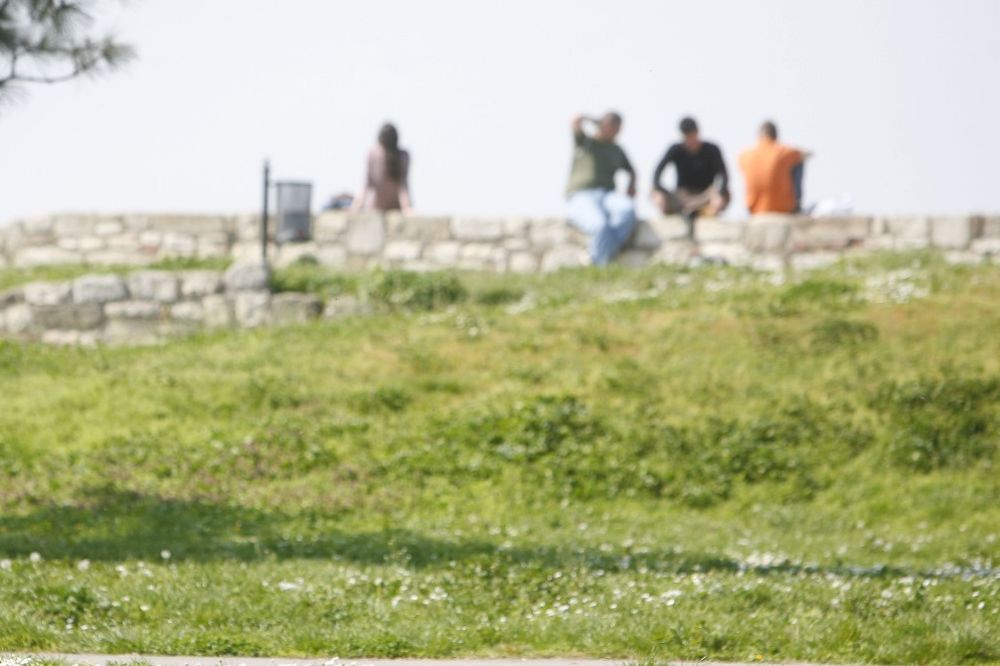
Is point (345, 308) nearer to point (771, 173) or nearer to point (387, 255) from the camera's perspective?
point (387, 255)

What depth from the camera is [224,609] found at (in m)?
8.75

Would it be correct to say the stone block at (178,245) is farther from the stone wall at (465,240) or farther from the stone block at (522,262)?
the stone block at (522,262)

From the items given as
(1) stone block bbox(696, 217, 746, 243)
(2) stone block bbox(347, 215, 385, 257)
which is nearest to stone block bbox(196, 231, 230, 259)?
(2) stone block bbox(347, 215, 385, 257)

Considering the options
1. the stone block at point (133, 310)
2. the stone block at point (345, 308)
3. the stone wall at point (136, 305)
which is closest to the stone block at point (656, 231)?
the stone block at point (345, 308)

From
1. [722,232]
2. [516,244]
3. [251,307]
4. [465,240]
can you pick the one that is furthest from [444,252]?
[722,232]

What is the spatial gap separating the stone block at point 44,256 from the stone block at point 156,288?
9.33 ft

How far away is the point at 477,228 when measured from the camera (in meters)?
21.0

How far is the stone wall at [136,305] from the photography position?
19703 mm

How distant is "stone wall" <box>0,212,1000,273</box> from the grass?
90 centimetres

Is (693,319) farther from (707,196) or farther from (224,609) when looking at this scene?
(224,609)

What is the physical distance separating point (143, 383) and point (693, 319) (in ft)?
16.4

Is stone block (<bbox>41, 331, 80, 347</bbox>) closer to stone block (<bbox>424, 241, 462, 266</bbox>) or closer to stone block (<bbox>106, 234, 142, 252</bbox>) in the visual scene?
stone block (<bbox>106, 234, 142, 252</bbox>)

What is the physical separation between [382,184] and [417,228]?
1.00m

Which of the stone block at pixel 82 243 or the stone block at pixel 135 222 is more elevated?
the stone block at pixel 135 222
